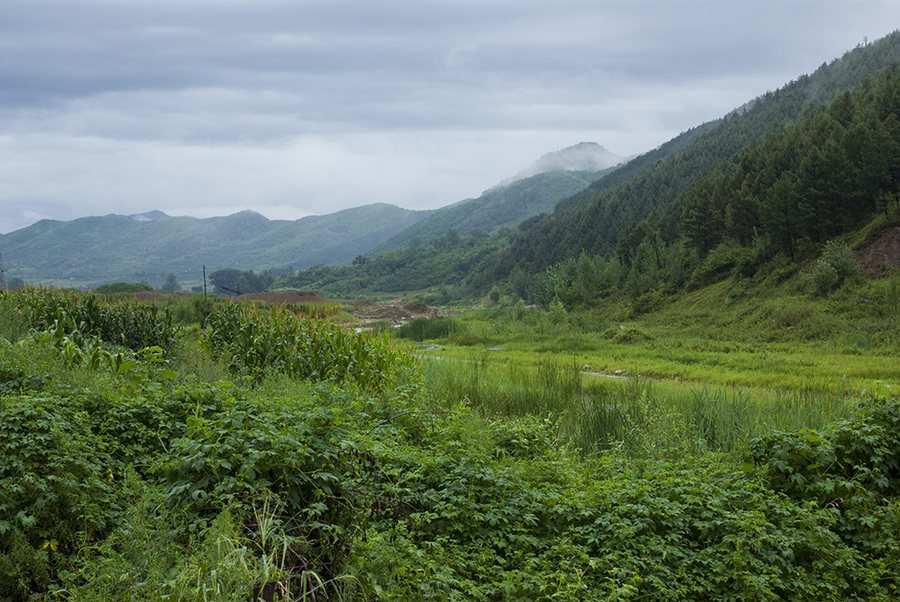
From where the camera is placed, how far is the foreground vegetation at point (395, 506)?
13.1ft

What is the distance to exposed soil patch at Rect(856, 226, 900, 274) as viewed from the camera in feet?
85.9

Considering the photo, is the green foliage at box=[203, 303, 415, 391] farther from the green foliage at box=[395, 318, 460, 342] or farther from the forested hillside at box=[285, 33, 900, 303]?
the forested hillside at box=[285, 33, 900, 303]

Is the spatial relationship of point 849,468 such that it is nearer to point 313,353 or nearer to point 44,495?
point 44,495

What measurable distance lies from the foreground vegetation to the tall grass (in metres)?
0.81

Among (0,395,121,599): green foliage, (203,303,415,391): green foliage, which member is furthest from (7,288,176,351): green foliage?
(0,395,121,599): green foliage

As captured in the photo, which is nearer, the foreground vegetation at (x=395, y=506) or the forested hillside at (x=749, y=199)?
the foreground vegetation at (x=395, y=506)

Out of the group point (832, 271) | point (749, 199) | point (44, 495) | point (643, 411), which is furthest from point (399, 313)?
point (44, 495)

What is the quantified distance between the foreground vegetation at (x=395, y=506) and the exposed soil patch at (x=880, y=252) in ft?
80.3

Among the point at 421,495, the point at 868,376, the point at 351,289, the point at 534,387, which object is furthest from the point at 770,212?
the point at 351,289

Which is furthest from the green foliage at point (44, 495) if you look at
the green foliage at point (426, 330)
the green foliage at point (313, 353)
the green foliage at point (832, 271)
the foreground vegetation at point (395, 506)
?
the green foliage at point (426, 330)

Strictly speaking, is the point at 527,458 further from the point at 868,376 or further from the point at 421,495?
the point at 868,376

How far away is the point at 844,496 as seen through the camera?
5523mm

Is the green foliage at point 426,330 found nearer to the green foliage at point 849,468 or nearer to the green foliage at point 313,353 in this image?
the green foliage at point 313,353

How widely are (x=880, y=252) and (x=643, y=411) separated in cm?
2504
